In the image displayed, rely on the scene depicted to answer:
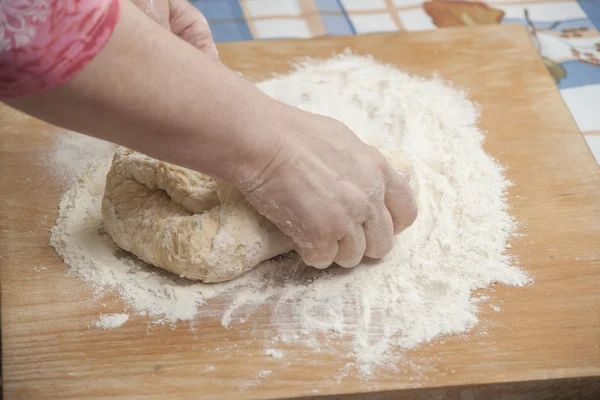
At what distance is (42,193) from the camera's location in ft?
5.01

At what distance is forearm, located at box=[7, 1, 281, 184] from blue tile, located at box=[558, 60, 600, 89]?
128cm

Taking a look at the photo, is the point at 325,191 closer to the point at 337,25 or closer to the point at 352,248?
the point at 352,248

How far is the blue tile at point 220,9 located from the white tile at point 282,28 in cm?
9

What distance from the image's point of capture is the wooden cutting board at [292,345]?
1.15 metres

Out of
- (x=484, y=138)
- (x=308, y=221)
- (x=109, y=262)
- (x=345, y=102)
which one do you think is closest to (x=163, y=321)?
(x=109, y=262)

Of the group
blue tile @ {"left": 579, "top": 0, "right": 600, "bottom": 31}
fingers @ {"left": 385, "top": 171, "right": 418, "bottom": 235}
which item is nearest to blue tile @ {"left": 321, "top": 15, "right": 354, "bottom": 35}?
blue tile @ {"left": 579, "top": 0, "right": 600, "bottom": 31}

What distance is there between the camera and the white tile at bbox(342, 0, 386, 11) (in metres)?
2.41

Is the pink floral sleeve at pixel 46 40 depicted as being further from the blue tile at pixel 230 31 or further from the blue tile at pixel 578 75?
the blue tile at pixel 578 75

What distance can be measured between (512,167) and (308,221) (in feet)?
2.12

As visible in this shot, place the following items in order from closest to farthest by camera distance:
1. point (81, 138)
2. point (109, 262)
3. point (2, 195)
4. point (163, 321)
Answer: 1. point (163, 321)
2. point (109, 262)
3. point (2, 195)
4. point (81, 138)

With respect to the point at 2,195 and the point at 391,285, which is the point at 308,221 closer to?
the point at 391,285

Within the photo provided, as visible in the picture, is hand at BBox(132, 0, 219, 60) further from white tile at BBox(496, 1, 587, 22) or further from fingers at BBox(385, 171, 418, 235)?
white tile at BBox(496, 1, 587, 22)

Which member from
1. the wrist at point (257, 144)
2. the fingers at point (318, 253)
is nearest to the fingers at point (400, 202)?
the fingers at point (318, 253)

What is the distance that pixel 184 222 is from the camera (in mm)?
1287
